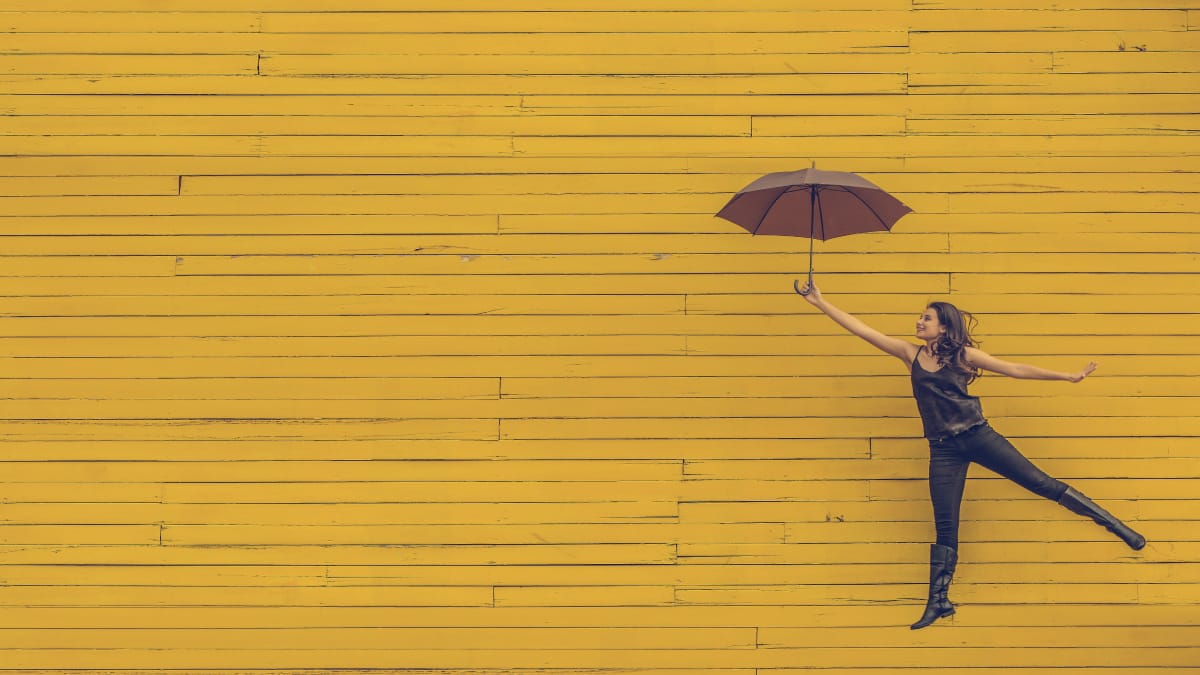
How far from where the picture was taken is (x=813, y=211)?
5.95 metres

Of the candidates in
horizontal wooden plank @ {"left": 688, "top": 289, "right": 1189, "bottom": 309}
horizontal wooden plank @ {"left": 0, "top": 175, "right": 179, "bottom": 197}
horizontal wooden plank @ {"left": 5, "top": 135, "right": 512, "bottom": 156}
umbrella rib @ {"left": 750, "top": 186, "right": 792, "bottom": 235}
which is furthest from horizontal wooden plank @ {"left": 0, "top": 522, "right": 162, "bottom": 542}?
umbrella rib @ {"left": 750, "top": 186, "right": 792, "bottom": 235}

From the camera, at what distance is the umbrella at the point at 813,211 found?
235 inches

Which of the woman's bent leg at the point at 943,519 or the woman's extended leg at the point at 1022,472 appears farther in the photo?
the woman's bent leg at the point at 943,519

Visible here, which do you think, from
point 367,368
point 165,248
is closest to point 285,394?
point 367,368

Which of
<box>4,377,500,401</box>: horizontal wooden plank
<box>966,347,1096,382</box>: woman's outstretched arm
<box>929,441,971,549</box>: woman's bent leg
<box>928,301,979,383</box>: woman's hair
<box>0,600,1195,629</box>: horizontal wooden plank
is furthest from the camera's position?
<box>4,377,500,401</box>: horizontal wooden plank

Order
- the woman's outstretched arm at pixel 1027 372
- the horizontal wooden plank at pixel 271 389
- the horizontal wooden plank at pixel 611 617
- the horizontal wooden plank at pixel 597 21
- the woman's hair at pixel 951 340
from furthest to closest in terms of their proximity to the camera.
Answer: the horizontal wooden plank at pixel 597 21, the horizontal wooden plank at pixel 271 389, the horizontal wooden plank at pixel 611 617, the woman's hair at pixel 951 340, the woman's outstretched arm at pixel 1027 372

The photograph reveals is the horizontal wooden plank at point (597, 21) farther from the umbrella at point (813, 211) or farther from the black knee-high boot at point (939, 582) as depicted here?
the black knee-high boot at point (939, 582)

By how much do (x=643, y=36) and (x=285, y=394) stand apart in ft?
9.45

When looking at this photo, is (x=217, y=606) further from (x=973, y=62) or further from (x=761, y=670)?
(x=973, y=62)

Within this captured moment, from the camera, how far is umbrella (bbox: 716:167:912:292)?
5.97 metres

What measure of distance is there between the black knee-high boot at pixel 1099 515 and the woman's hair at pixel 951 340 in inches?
33.4

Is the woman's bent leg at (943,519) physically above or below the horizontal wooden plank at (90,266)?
below

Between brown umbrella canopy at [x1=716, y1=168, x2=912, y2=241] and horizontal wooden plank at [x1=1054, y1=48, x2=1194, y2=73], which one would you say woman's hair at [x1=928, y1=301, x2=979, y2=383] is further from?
horizontal wooden plank at [x1=1054, y1=48, x2=1194, y2=73]

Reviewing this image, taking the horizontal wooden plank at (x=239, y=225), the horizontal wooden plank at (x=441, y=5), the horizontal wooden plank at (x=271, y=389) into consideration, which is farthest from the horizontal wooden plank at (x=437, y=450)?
the horizontal wooden plank at (x=441, y=5)
